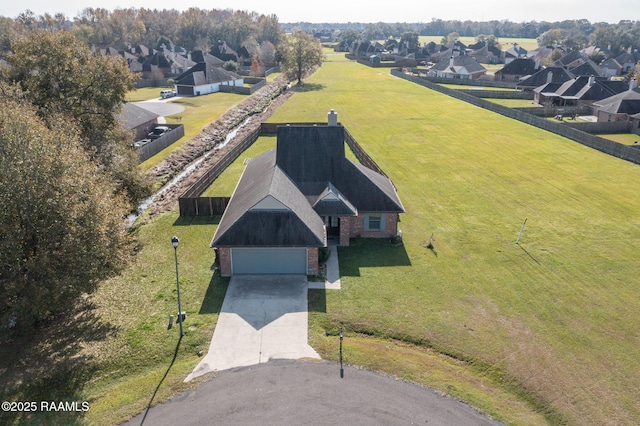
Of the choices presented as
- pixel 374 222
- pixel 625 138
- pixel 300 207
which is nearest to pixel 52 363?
pixel 300 207

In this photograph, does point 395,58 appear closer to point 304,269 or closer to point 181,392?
point 304,269

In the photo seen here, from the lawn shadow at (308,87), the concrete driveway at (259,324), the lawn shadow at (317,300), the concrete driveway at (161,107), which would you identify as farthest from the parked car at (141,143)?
the lawn shadow at (308,87)

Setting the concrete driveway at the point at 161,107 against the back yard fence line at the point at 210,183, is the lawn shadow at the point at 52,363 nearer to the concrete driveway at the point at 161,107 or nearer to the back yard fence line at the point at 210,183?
the back yard fence line at the point at 210,183

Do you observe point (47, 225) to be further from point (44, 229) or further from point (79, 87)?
point (79, 87)

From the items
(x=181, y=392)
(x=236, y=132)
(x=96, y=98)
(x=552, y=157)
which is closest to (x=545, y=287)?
(x=181, y=392)

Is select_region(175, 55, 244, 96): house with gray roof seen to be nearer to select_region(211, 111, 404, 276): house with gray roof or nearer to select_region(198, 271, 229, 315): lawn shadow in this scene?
select_region(211, 111, 404, 276): house with gray roof

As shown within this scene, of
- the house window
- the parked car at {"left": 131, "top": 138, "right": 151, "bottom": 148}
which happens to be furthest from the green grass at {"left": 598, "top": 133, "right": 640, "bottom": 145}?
the parked car at {"left": 131, "top": 138, "right": 151, "bottom": 148}
